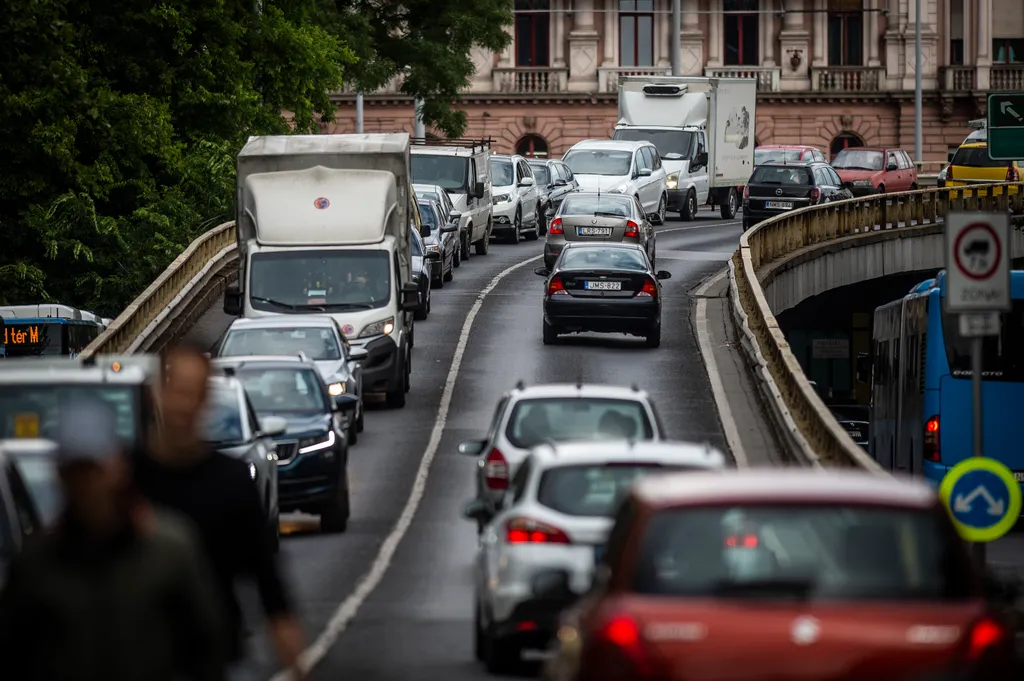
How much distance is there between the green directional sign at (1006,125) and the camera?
2109 cm

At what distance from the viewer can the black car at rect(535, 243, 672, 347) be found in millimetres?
33625

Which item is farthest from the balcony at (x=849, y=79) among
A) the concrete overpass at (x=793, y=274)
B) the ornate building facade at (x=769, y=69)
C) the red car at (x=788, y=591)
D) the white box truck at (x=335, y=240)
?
the red car at (x=788, y=591)

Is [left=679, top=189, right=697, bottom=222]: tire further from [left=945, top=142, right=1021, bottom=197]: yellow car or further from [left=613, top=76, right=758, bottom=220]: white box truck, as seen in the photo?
[left=945, top=142, right=1021, bottom=197]: yellow car

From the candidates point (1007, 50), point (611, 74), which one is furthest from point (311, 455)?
point (1007, 50)

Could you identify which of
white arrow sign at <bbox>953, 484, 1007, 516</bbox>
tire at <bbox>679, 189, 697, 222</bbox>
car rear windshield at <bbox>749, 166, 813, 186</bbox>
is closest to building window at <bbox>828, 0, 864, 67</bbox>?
tire at <bbox>679, 189, 697, 222</bbox>

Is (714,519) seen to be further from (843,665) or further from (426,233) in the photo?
(426,233)

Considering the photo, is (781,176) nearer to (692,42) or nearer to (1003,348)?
(1003,348)

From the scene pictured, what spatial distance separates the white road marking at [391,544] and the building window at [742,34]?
173 ft

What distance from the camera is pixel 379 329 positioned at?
28.8 meters

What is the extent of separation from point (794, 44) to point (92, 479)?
3317 inches

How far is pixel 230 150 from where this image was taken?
4819 centimetres

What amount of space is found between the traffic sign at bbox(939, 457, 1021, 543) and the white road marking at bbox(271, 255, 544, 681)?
3961 millimetres

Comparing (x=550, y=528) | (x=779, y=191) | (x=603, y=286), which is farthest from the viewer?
(x=779, y=191)

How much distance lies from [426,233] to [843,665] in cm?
3394
